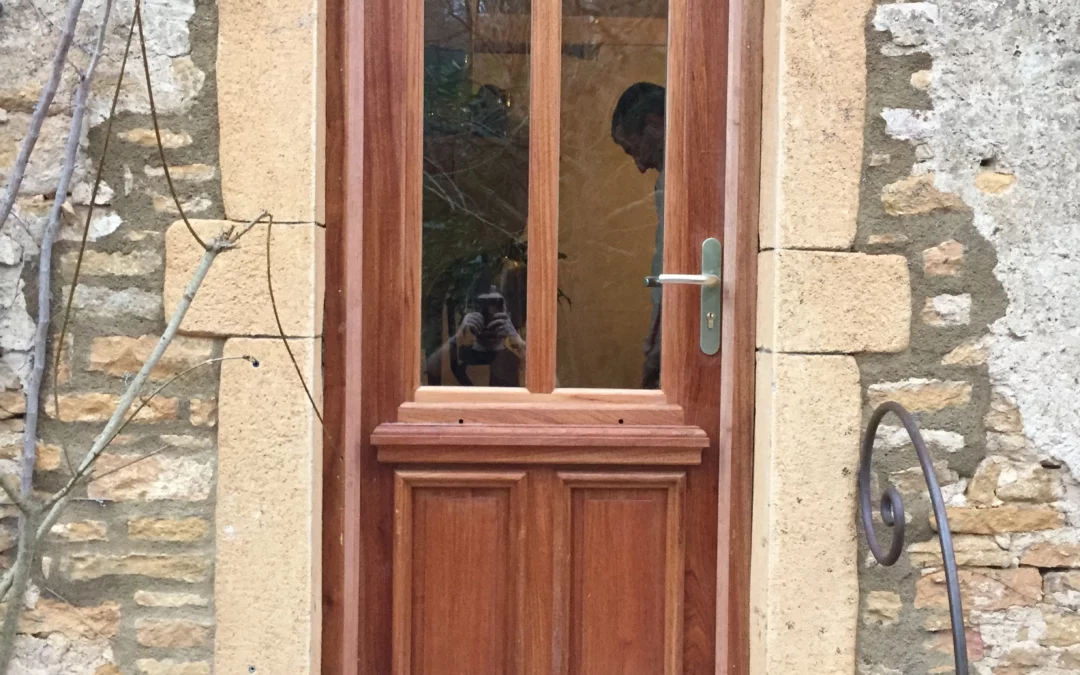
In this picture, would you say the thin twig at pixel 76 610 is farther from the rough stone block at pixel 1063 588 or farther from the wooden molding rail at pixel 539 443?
the rough stone block at pixel 1063 588

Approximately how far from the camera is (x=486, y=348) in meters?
2.13

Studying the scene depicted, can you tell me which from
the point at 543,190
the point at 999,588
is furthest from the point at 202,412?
the point at 999,588

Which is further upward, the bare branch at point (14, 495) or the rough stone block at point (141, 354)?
the rough stone block at point (141, 354)

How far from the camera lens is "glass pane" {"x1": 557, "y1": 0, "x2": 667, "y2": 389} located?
2123 mm

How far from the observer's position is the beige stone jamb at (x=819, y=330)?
75.7 inches

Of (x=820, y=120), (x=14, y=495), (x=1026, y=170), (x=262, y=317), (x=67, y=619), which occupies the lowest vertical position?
(x=67, y=619)

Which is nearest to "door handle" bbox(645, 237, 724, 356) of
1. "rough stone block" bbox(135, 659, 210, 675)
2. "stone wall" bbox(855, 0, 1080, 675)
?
"stone wall" bbox(855, 0, 1080, 675)

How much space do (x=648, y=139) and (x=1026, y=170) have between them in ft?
2.81

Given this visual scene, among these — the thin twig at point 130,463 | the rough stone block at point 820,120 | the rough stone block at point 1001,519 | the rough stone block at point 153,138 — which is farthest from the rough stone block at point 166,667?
the rough stone block at point 1001,519

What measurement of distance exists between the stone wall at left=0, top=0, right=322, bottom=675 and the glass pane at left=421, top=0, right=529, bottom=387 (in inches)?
12.8

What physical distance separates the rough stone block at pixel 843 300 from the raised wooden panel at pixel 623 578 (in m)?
0.49

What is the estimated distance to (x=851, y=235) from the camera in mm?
1932

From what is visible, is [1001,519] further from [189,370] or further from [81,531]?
[81,531]

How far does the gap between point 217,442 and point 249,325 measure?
268 millimetres
